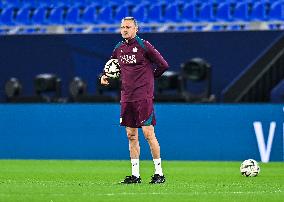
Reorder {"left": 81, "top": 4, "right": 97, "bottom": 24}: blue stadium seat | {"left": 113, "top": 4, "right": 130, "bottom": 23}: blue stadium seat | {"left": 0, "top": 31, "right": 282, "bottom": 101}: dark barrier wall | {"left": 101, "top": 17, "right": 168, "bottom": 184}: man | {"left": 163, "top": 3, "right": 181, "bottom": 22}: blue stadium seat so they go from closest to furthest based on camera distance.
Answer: {"left": 101, "top": 17, "right": 168, "bottom": 184}: man, {"left": 0, "top": 31, "right": 282, "bottom": 101}: dark barrier wall, {"left": 163, "top": 3, "right": 181, "bottom": 22}: blue stadium seat, {"left": 113, "top": 4, "right": 130, "bottom": 23}: blue stadium seat, {"left": 81, "top": 4, "right": 97, "bottom": 24}: blue stadium seat

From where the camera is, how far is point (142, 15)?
22.1m

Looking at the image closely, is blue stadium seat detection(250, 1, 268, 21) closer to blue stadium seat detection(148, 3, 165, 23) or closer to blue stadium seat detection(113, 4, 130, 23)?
blue stadium seat detection(148, 3, 165, 23)

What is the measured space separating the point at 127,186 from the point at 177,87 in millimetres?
7953

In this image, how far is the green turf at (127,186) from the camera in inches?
377

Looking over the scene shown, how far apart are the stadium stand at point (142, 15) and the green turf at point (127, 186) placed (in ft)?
15.5

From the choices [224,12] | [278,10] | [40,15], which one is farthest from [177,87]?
[40,15]

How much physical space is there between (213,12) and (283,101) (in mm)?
3665

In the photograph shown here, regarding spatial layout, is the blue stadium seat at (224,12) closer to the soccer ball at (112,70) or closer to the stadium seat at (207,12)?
the stadium seat at (207,12)

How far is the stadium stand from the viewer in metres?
21.0

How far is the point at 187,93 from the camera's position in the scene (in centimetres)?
1928

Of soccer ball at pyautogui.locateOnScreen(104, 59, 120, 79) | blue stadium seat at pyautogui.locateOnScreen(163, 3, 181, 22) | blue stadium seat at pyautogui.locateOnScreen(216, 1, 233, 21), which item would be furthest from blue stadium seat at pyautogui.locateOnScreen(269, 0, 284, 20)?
soccer ball at pyautogui.locateOnScreen(104, 59, 120, 79)

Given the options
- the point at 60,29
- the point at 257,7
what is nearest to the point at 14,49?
the point at 60,29

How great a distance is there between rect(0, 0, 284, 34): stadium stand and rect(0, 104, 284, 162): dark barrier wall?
3005 mm

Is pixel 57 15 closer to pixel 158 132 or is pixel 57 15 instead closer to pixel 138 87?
pixel 158 132
